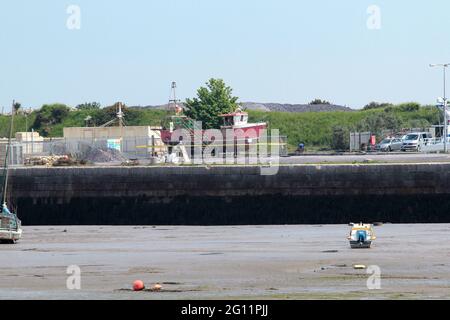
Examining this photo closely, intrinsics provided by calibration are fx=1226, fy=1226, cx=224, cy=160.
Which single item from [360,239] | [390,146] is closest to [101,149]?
[390,146]

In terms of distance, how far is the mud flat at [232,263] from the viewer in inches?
1093

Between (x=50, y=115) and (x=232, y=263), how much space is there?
10299cm

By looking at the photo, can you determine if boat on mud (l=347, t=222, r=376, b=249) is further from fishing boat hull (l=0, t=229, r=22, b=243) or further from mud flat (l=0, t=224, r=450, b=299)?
fishing boat hull (l=0, t=229, r=22, b=243)

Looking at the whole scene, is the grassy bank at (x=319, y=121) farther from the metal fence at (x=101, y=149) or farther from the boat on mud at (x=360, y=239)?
the boat on mud at (x=360, y=239)

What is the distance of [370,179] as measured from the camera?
5216 centimetres

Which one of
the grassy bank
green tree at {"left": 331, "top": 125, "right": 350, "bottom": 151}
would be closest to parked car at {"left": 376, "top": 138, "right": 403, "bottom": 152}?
green tree at {"left": 331, "top": 125, "right": 350, "bottom": 151}

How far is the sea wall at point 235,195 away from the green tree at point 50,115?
75598 millimetres

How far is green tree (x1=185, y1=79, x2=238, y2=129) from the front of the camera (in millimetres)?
108562

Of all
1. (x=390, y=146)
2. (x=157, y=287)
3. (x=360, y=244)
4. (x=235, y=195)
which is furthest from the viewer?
(x=390, y=146)

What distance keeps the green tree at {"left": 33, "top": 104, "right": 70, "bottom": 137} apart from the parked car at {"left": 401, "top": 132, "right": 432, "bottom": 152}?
54.9 m

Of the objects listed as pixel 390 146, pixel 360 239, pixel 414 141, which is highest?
pixel 414 141

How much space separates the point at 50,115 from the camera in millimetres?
135000

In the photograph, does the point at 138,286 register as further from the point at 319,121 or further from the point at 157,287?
the point at 319,121

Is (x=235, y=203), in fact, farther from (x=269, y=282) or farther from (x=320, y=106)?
(x=320, y=106)
